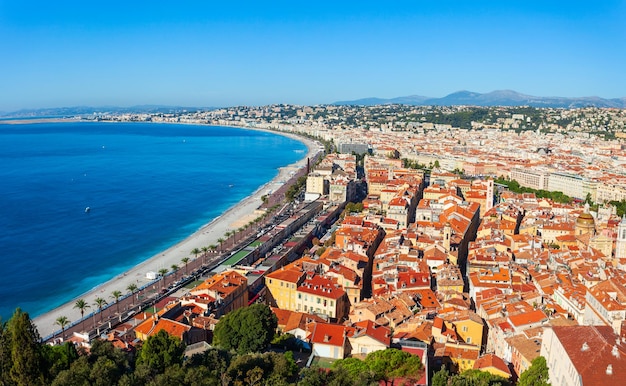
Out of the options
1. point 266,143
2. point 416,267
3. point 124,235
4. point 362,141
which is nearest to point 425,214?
point 416,267

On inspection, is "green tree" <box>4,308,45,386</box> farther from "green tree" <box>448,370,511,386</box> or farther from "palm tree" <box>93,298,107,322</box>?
"palm tree" <box>93,298,107,322</box>

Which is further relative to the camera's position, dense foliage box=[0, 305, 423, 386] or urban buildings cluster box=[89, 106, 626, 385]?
urban buildings cluster box=[89, 106, 626, 385]

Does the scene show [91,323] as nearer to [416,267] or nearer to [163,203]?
[416,267]

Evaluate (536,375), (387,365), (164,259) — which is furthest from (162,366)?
(164,259)

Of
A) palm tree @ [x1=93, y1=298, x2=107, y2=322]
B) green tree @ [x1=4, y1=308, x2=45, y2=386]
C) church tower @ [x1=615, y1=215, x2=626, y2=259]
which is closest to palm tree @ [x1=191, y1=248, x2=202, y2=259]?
palm tree @ [x1=93, y1=298, x2=107, y2=322]

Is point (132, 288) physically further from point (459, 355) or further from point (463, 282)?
point (459, 355)

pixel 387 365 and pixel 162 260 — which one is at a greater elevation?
pixel 387 365
